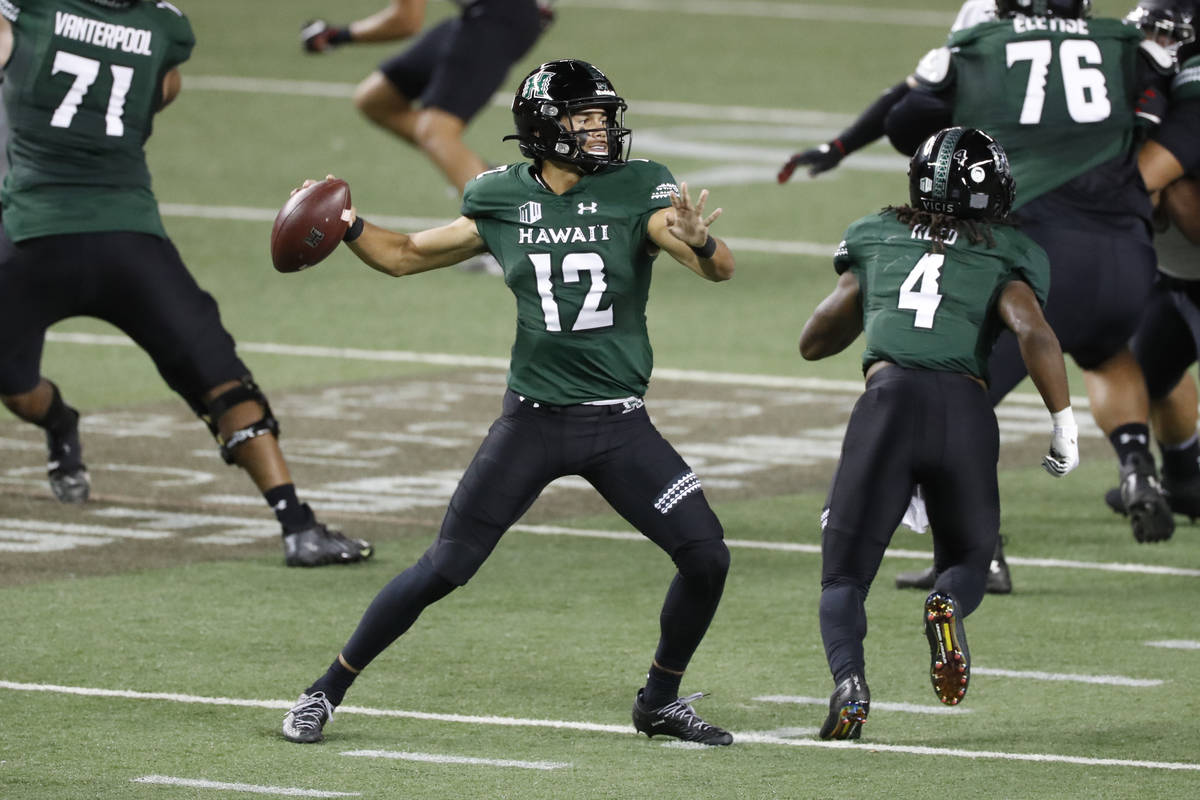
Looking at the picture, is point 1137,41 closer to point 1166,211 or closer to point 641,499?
point 1166,211

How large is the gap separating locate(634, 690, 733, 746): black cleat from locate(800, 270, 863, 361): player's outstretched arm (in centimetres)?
113

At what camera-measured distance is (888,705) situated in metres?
7.30

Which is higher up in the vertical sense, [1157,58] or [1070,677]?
[1157,58]

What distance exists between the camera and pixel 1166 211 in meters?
9.81

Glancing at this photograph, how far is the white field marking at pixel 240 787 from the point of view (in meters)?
6.15

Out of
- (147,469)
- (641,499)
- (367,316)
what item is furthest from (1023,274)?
(367,316)

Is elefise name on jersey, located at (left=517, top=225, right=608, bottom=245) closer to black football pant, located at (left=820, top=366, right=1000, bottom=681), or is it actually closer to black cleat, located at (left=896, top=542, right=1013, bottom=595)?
black football pant, located at (left=820, top=366, right=1000, bottom=681)

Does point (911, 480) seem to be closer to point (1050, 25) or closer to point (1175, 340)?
point (1050, 25)

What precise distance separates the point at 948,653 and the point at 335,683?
1683 millimetres

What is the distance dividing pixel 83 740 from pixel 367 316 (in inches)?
346

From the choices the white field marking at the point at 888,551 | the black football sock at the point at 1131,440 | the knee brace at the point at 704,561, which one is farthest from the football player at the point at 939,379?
the black football sock at the point at 1131,440

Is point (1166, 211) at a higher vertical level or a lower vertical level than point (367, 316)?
higher

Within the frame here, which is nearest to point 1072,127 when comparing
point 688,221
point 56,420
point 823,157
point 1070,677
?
point 823,157

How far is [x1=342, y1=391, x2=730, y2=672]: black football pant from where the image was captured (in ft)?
22.4
